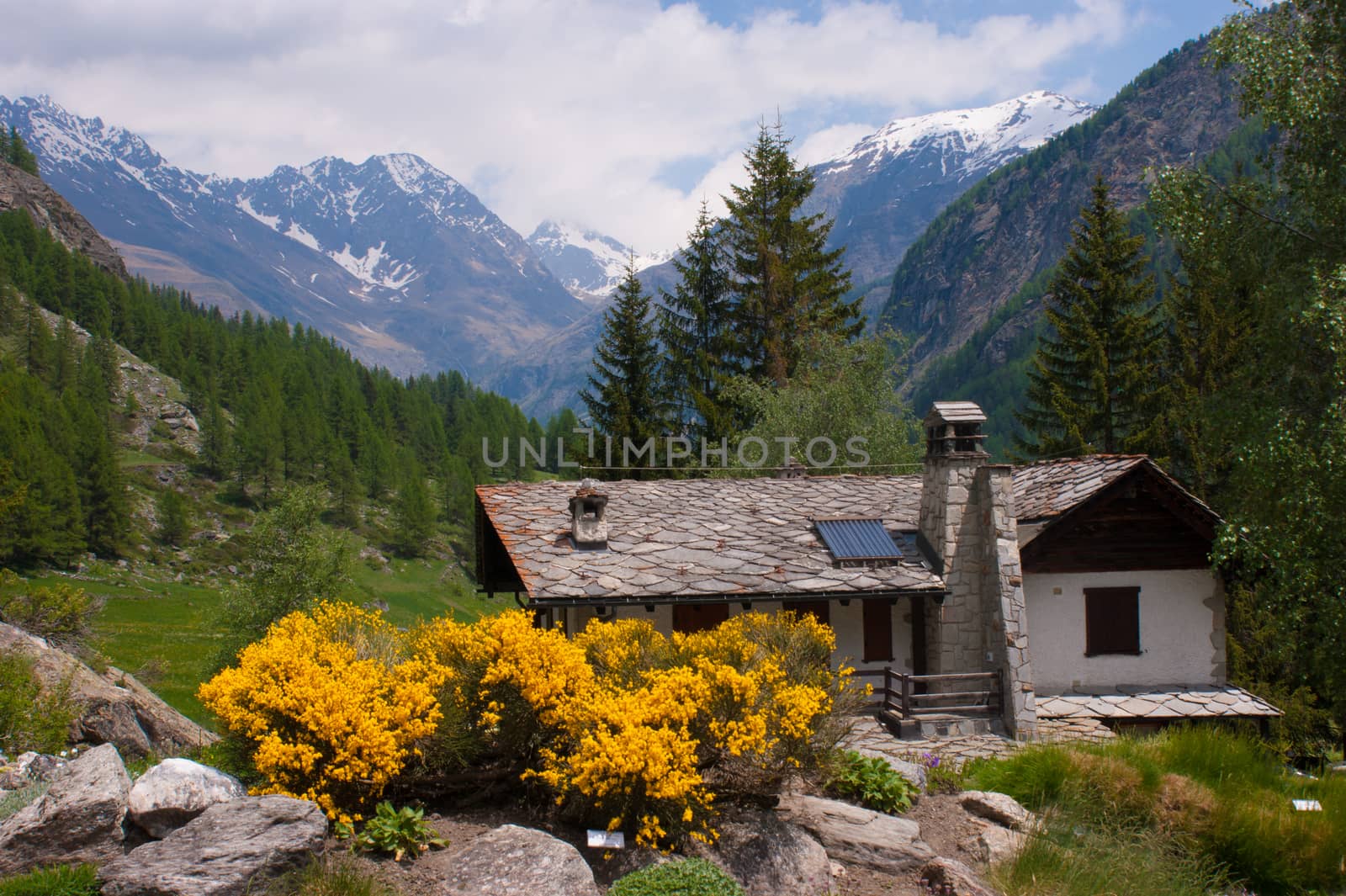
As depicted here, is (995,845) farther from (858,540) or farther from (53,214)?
(53,214)

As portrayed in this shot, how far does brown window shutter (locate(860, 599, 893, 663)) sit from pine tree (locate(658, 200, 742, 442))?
21212 mm

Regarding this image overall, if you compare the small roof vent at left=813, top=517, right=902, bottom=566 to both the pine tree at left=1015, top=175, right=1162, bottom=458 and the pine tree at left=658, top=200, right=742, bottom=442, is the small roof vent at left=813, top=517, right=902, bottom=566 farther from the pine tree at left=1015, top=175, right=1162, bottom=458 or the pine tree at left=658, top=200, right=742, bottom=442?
the pine tree at left=658, top=200, right=742, bottom=442

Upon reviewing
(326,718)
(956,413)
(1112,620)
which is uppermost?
(956,413)

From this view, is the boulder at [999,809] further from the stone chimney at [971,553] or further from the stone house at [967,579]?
the stone chimney at [971,553]

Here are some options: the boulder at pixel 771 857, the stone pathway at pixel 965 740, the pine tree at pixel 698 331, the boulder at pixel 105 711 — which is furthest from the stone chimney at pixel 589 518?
Result: the pine tree at pixel 698 331

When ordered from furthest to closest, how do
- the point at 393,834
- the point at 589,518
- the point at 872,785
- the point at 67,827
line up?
1. the point at 589,518
2. the point at 872,785
3. the point at 393,834
4. the point at 67,827

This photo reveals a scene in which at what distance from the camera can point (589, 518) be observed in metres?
17.7

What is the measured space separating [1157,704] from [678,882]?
1305 cm

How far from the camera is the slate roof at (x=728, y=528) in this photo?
16.5 meters

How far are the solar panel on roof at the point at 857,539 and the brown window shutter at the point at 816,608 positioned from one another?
0.95 m

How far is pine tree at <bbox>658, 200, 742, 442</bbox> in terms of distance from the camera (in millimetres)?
39969

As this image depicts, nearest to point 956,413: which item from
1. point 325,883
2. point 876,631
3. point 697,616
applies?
point 876,631

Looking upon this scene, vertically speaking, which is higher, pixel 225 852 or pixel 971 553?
pixel 971 553

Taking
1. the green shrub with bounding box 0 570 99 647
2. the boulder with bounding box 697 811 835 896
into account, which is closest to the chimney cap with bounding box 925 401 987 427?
the boulder with bounding box 697 811 835 896
